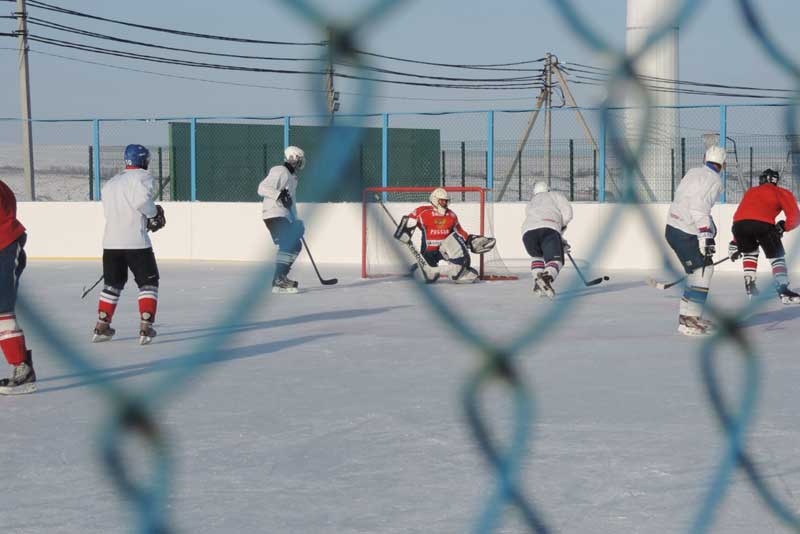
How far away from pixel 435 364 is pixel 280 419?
1.80 m

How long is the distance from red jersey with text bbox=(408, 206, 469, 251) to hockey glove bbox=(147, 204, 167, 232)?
5897 mm

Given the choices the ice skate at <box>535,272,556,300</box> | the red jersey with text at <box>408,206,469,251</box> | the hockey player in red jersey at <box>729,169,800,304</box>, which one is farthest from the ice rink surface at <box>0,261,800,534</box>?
the red jersey with text at <box>408,206,469,251</box>

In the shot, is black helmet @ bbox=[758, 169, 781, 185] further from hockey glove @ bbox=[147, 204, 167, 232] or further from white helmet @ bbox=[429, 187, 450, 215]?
hockey glove @ bbox=[147, 204, 167, 232]

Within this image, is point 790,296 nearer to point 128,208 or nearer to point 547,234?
point 547,234

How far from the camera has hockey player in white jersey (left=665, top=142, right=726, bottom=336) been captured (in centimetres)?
779

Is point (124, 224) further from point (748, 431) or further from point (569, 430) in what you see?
point (748, 431)

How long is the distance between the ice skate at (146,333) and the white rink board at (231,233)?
7381 mm

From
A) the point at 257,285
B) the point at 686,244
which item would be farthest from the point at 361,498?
the point at 686,244

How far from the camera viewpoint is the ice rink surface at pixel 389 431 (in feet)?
11.6

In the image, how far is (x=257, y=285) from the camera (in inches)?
44.6

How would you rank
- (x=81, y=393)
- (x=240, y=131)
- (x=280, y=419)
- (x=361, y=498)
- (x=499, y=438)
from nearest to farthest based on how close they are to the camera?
1. (x=361, y=498)
2. (x=499, y=438)
3. (x=280, y=419)
4. (x=81, y=393)
5. (x=240, y=131)

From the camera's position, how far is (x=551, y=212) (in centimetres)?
1079

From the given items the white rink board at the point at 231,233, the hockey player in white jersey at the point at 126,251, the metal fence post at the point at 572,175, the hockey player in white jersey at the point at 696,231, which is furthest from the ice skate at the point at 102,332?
the metal fence post at the point at 572,175

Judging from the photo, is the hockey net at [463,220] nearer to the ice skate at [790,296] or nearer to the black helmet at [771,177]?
the ice skate at [790,296]
